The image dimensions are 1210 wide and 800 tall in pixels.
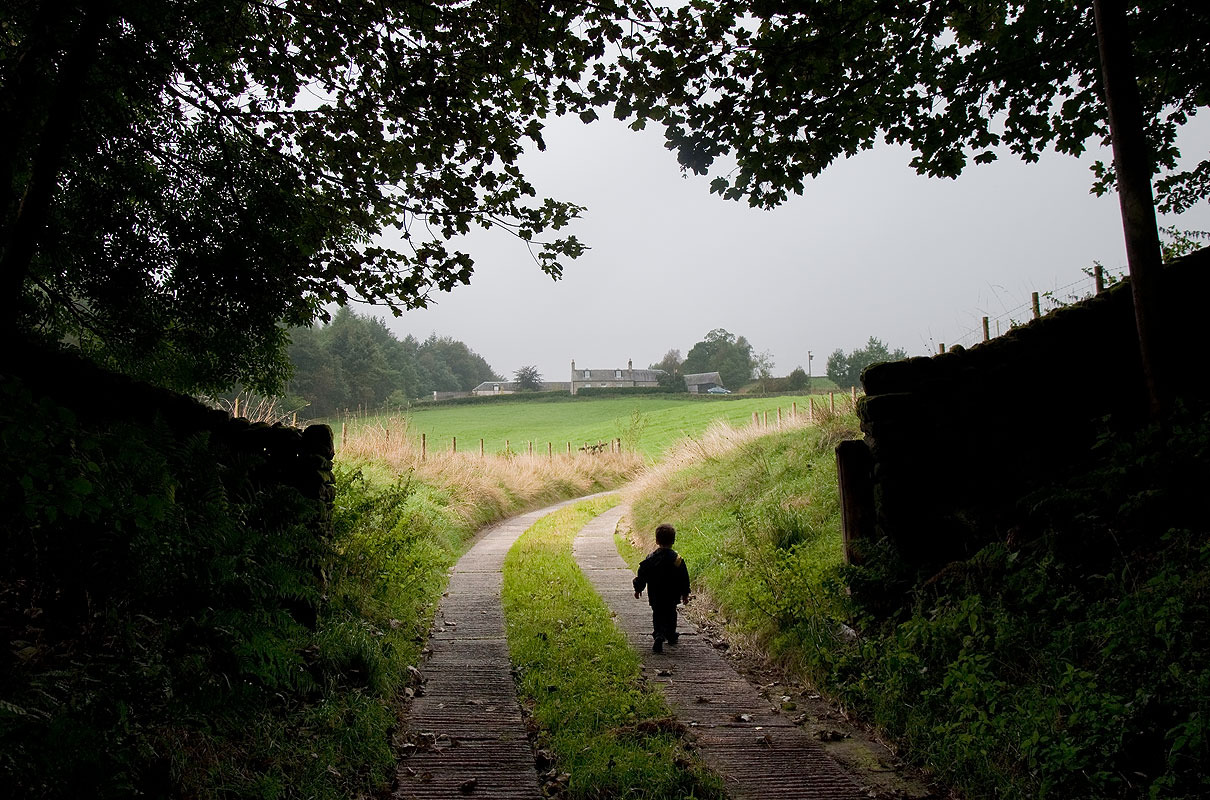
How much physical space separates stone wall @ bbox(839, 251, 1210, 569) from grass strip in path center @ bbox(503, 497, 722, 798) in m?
2.49

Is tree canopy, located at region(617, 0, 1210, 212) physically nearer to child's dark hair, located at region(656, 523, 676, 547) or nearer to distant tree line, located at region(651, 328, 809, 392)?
child's dark hair, located at region(656, 523, 676, 547)

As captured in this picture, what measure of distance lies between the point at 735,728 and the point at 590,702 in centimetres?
100

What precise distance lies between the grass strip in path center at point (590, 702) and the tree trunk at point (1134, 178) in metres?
4.21

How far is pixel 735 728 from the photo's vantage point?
4543 millimetres

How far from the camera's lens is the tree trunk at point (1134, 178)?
4836 millimetres

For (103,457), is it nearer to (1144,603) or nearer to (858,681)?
(858,681)

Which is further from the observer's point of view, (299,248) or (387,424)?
(387,424)

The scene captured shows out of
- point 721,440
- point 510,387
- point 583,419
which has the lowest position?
point 721,440

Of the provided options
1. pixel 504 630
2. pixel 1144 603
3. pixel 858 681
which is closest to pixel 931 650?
pixel 858 681

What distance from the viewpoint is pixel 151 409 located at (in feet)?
15.4

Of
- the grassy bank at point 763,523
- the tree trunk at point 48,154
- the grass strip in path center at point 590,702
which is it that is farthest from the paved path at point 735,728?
the tree trunk at point 48,154

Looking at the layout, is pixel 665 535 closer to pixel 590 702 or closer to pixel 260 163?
pixel 590 702

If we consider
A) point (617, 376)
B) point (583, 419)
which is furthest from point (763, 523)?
point (617, 376)

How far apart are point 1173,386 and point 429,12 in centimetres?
597
